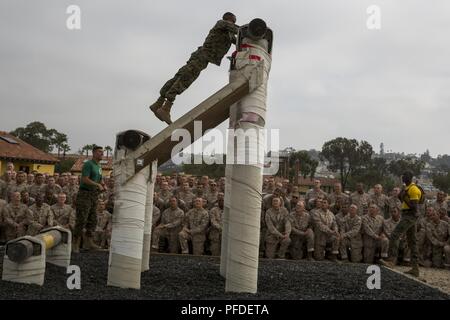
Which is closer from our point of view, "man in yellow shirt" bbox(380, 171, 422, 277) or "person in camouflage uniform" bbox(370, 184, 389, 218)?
"man in yellow shirt" bbox(380, 171, 422, 277)

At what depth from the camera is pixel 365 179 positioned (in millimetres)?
55281

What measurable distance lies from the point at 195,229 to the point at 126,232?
5012 millimetres

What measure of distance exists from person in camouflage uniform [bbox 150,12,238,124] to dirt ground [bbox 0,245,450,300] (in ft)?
7.80

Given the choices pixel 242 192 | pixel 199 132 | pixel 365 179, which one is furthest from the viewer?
pixel 365 179

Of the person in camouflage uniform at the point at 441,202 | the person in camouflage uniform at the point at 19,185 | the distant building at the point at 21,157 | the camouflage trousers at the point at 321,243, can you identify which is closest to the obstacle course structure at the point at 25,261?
the camouflage trousers at the point at 321,243

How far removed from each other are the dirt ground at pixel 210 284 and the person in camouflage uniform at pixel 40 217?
2.55 m

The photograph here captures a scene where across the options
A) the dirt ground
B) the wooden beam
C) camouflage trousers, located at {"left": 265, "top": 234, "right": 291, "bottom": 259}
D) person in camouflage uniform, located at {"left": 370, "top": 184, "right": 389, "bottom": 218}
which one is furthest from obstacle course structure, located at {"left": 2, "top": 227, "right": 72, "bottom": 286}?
person in camouflage uniform, located at {"left": 370, "top": 184, "right": 389, "bottom": 218}

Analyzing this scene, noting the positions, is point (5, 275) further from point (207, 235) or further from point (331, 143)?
point (331, 143)

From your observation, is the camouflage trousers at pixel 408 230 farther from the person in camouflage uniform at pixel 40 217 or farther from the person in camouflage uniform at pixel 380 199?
the person in camouflage uniform at pixel 40 217

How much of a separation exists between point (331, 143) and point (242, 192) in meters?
59.8

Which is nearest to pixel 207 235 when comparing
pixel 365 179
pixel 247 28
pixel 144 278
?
pixel 144 278

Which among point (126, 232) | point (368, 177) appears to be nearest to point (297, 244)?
point (126, 232)

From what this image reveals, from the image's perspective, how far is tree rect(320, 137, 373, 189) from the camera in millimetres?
60031

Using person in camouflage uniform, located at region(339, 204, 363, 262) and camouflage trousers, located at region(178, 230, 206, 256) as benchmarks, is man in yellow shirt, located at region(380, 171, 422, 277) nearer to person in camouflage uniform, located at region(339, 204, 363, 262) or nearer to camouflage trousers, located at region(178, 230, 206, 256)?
person in camouflage uniform, located at region(339, 204, 363, 262)
